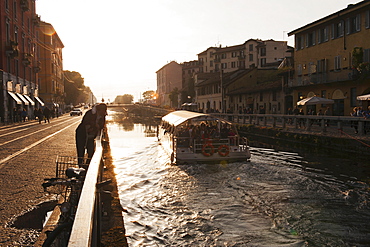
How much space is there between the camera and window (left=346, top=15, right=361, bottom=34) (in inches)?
1365

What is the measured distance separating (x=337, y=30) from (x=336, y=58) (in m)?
2.98

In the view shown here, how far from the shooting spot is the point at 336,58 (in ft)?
125

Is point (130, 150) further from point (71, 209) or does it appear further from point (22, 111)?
point (22, 111)

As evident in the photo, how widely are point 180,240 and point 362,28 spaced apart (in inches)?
1273

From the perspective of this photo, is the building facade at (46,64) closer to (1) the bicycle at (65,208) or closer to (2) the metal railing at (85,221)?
(1) the bicycle at (65,208)

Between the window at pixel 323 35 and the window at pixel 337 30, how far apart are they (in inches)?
44.6

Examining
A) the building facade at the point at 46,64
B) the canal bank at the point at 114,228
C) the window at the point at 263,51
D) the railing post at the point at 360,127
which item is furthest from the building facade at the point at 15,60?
the window at the point at 263,51

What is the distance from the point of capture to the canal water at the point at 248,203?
28.5ft

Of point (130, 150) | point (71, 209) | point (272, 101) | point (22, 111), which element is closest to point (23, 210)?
point (71, 209)

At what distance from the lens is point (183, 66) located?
136 m

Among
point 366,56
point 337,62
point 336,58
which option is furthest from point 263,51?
point 366,56

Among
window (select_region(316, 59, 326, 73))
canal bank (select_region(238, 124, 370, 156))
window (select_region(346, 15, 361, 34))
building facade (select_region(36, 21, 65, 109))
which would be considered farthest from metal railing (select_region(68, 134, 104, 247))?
building facade (select_region(36, 21, 65, 109))

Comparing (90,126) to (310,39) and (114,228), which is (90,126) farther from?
(310,39)

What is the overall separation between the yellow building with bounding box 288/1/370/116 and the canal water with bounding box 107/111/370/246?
17.5 m
